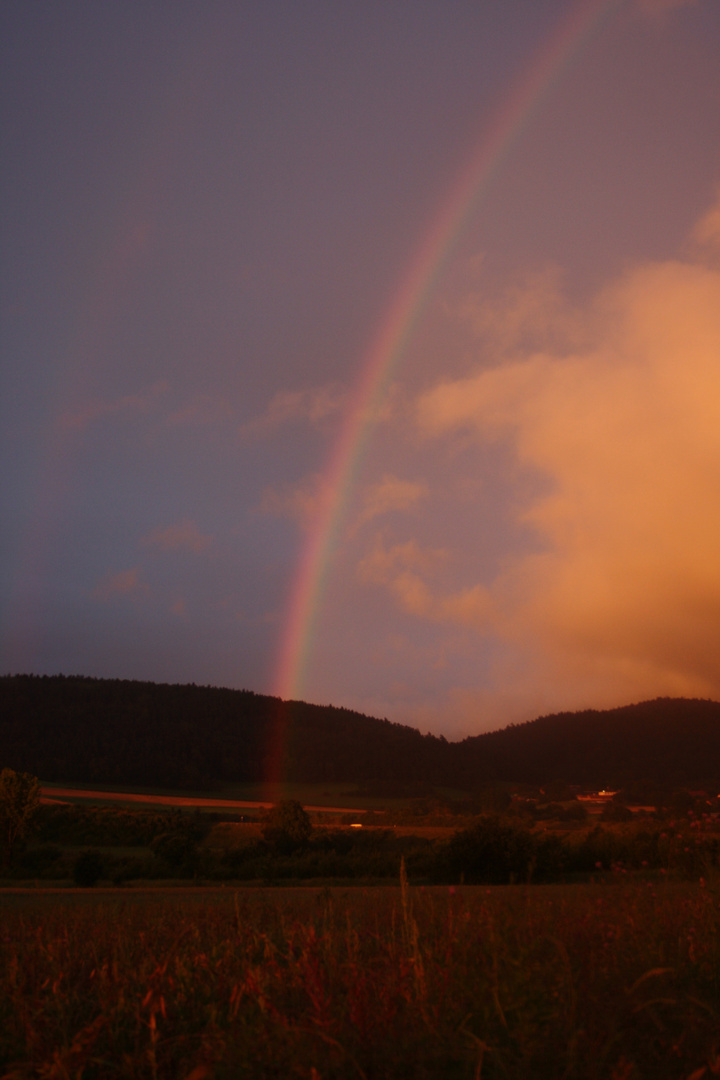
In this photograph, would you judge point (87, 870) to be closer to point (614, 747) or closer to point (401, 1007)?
point (401, 1007)

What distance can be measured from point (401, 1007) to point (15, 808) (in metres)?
47.1

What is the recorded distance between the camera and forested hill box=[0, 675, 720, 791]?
80188 millimetres

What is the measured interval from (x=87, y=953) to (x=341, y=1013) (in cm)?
340

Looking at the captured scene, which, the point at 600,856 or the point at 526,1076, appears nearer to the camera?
the point at 526,1076

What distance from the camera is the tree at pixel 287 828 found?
143ft

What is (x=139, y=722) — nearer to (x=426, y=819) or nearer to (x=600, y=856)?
(x=426, y=819)

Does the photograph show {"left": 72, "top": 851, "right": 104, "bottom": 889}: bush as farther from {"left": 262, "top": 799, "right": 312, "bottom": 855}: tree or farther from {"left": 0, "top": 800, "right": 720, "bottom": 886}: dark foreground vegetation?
{"left": 262, "top": 799, "right": 312, "bottom": 855}: tree

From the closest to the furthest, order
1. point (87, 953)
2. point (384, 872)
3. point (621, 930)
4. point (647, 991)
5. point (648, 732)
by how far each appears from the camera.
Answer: point (647, 991) → point (621, 930) → point (87, 953) → point (384, 872) → point (648, 732)

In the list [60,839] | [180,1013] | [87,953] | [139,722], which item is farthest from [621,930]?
[139,722]

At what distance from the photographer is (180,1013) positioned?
15.4 feet

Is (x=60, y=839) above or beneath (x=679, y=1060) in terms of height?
beneath

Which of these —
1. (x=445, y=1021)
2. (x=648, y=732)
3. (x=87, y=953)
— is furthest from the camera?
(x=648, y=732)

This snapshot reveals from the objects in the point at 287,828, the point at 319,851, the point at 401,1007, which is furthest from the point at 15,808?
the point at 401,1007

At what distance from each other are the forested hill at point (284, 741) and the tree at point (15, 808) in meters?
44.5
